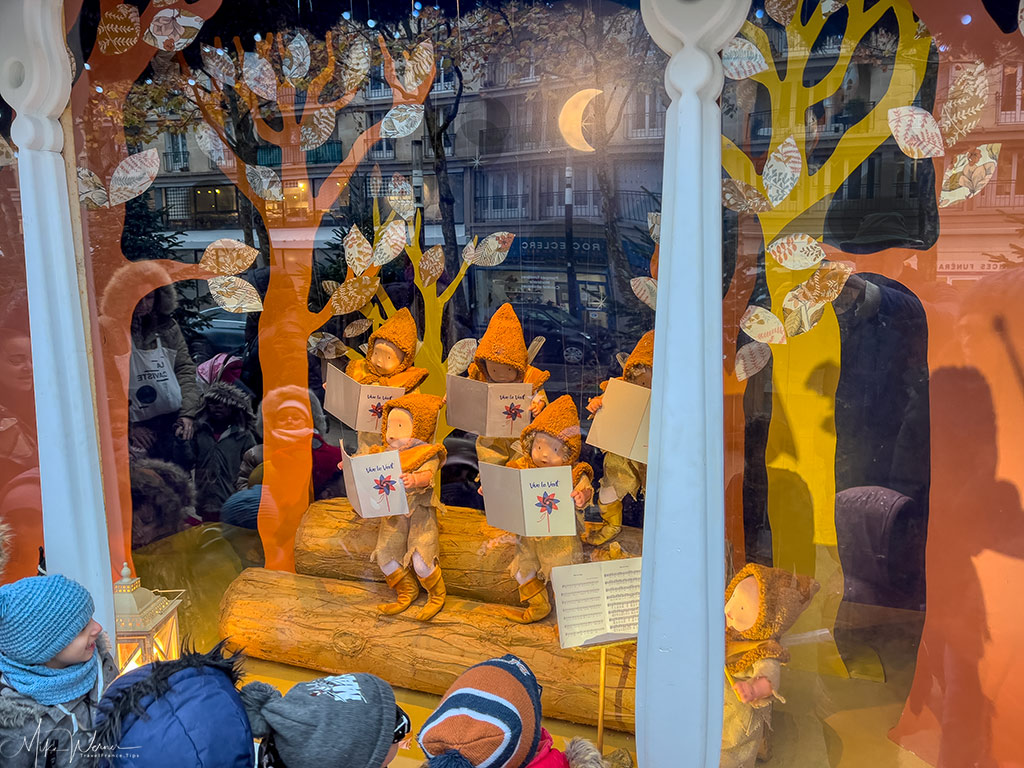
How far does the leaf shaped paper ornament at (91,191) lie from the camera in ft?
11.0

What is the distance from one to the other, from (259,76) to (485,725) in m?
2.65

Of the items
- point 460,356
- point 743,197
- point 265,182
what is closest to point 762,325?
point 743,197

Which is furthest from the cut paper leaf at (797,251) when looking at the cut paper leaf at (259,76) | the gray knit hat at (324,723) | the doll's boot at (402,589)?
the cut paper leaf at (259,76)

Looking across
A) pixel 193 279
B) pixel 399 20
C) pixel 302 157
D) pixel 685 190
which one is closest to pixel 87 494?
pixel 193 279

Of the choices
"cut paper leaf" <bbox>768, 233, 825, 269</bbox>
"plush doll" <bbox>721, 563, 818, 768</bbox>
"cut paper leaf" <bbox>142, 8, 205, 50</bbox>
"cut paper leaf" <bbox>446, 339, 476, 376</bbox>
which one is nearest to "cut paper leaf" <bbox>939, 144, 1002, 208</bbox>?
"cut paper leaf" <bbox>768, 233, 825, 269</bbox>

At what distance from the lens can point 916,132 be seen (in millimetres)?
2438

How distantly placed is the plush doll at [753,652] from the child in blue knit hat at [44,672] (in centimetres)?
184

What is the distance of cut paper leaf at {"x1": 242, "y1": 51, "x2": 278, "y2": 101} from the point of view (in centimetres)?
335

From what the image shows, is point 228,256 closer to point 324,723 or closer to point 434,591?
point 434,591

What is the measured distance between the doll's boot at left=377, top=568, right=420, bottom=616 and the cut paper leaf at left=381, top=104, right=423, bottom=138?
5.76ft

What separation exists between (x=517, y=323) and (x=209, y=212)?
137 centimetres

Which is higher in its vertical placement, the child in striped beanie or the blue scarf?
the blue scarf

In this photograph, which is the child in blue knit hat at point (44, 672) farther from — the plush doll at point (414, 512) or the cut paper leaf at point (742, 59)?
the cut paper leaf at point (742, 59)

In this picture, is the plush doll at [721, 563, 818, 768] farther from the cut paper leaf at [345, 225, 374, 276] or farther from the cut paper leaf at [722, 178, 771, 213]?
the cut paper leaf at [345, 225, 374, 276]
